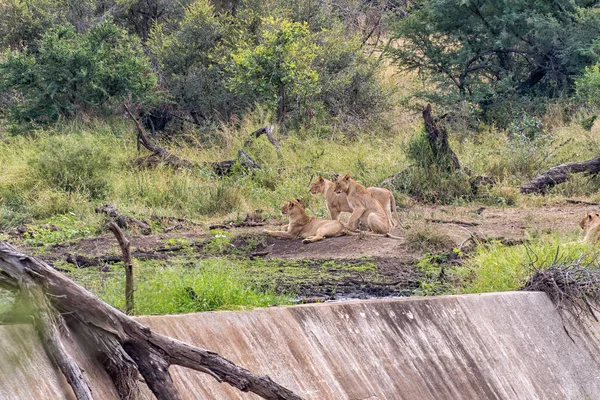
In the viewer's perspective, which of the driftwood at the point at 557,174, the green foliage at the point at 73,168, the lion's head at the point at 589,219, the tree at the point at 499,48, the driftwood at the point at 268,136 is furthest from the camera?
the tree at the point at 499,48

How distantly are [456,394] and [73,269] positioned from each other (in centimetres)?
483

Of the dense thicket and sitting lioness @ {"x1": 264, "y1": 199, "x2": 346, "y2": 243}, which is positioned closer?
sitting lioness @ {"x1": 264, "y1": 199, "x2": 346, "y2": 243}

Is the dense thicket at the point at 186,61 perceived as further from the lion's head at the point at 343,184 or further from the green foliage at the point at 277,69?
the lion's head at the point at 343,184

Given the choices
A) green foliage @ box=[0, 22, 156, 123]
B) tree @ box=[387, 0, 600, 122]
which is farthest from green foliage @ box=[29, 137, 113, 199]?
tree @ box=[387, 0, 600, 122]

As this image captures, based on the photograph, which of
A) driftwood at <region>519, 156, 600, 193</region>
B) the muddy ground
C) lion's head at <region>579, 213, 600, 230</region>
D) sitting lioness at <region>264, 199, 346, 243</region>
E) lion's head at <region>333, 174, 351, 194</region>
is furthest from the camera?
driftwood at <region>519, 156, 600, 193</region>

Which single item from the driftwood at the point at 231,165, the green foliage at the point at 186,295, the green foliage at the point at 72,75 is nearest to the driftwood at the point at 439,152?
the driftwood at the point at 231,165

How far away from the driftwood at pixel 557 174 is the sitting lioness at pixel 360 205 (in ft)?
14.2

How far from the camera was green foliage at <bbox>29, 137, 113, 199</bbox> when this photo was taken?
1642 cm

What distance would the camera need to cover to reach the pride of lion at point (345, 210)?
1305cm

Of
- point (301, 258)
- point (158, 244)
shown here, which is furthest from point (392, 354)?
point (158, 244)

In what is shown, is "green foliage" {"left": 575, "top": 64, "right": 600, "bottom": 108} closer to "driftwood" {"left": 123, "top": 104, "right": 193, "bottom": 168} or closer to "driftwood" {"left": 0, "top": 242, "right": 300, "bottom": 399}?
"driftwood" {"left": 123, "top": 104, "right": 193, "bottom": 168}

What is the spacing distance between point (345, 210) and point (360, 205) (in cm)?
35

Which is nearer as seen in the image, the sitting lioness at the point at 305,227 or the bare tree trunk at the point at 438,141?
the sitting lioness at the point at 305,227

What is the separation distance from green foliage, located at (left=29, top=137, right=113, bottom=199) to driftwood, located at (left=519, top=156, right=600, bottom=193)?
7.36 m
